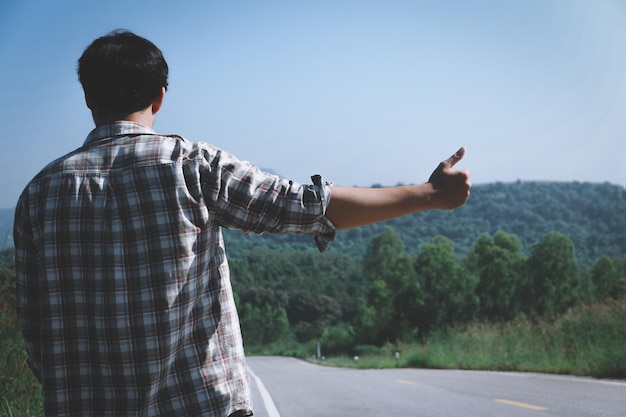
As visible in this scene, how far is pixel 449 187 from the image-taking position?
68.6 inches

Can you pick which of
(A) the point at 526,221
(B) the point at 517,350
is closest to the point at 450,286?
(B) the point at 517,350

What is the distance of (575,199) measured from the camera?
5925 inches

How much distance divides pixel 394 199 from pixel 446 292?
8001cm

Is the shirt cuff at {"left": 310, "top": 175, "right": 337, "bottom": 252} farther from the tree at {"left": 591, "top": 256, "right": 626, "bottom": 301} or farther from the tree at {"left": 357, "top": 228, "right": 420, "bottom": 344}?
the tree at {"left": 591, "top": 256, "right": 626, "bottom": 301}

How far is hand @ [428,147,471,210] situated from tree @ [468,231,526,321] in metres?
77.3

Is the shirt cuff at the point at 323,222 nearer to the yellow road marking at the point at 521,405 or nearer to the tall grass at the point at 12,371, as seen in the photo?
the tall grass at the point at 12,371

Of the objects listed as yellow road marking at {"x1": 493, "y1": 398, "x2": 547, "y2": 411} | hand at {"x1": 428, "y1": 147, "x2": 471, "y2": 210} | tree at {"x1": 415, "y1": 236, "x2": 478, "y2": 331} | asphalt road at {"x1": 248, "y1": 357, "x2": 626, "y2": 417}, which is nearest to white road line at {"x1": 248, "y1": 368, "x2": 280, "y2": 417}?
asphalt road at {"x1": 248, "y1": 357, "x2": 626, "y2": 417}

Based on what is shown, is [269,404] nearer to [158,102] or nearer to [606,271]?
[158,102]

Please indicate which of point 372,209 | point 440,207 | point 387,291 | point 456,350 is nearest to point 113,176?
point 372,209

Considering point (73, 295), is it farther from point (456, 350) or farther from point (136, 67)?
point (456, 350)

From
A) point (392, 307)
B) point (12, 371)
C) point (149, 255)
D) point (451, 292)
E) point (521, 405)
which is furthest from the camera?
point (392, 307)

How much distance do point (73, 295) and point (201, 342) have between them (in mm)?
324

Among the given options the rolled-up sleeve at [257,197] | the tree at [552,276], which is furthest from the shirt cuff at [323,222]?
the tree at [552,276]

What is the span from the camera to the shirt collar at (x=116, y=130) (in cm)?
176
